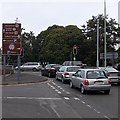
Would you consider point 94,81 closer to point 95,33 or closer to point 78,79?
point 78,79

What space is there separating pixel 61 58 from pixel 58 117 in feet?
211

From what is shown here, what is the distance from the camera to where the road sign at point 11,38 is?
97.3 feet

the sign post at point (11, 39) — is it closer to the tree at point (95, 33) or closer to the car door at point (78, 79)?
the car door at point (78, 79)

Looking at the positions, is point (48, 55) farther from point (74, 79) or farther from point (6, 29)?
point (74, 79)

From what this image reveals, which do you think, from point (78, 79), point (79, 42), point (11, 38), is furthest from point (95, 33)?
point (78, 79)

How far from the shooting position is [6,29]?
29.8 meters

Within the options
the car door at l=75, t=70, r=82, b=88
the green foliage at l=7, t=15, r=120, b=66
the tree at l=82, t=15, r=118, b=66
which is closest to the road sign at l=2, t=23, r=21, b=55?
the car door at l=75, t=70, r=82, b=88

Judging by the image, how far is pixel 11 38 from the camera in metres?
29.8

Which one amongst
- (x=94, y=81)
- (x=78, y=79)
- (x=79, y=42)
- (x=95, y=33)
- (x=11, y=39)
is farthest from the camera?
(x=79, y=42)

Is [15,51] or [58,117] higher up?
[15,51]

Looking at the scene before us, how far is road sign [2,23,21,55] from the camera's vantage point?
29.7 meters

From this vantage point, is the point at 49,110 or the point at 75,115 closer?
the point at 75,115

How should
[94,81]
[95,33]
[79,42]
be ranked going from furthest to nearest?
[79,42]
[95,33]
[94,81]

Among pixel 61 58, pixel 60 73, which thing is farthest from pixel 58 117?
pixel 61 58
